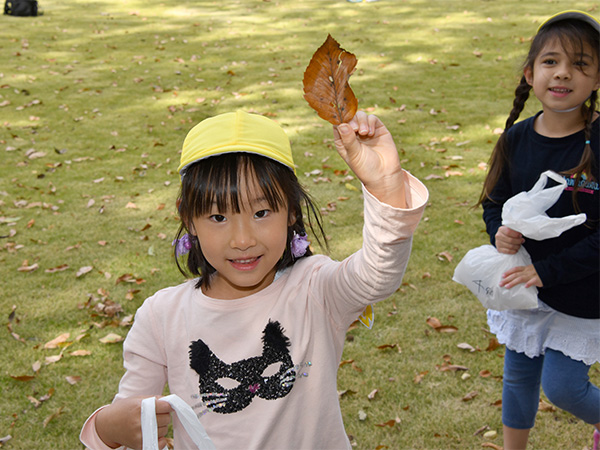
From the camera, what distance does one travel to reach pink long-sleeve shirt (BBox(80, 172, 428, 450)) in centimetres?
181

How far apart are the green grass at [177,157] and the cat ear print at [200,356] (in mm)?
1779

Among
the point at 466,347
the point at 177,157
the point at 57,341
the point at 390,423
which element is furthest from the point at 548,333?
the point at 177,157

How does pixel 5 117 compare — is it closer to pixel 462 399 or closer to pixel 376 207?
pixel 462 399

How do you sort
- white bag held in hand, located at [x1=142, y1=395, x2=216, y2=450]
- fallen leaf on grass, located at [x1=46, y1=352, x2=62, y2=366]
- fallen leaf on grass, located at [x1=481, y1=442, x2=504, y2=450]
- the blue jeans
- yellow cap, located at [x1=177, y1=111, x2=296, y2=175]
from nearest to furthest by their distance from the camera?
white bag held in hand, located at [x1=142, y1=395, x2=216, y2=450], yellow cap, located at [x1=177, y1=111, x2=296, y2=175], the blue jeans, fallen leaf on grass, located at [x1=481, y1=442, x2=504, y2=450], fallen leaf on grass, located at [x1=46, y1=352, x2=62, y2=366]

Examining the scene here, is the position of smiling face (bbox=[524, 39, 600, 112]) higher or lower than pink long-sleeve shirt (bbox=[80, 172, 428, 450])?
higher

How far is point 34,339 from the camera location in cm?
416

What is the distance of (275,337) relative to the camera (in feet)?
5.97

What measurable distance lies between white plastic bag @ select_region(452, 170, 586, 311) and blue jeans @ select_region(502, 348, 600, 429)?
274 mm

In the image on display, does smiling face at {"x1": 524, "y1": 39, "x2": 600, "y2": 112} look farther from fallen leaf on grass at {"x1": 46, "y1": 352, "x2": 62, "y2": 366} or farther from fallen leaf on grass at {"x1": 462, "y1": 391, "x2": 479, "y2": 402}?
fallen leaf on grass at {"x1": 46, "y1": 352, "x2": 62, "y2": 366}

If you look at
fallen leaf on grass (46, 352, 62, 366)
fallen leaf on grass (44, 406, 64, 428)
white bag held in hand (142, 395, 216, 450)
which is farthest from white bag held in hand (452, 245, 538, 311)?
fallen leaf on grass (46, 352, 62, 366)

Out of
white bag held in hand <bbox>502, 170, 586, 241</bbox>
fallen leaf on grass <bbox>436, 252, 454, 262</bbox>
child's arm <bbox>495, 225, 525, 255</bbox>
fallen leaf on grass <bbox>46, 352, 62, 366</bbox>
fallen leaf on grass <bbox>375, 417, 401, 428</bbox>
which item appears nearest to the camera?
white bag held in hand <bbox>502, 170, 586, 241</bbox>

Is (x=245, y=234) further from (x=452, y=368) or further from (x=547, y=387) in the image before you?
(x=452, y=368)

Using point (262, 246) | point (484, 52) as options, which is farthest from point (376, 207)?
point (484, 52)

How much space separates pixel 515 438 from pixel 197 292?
6.02 feet
